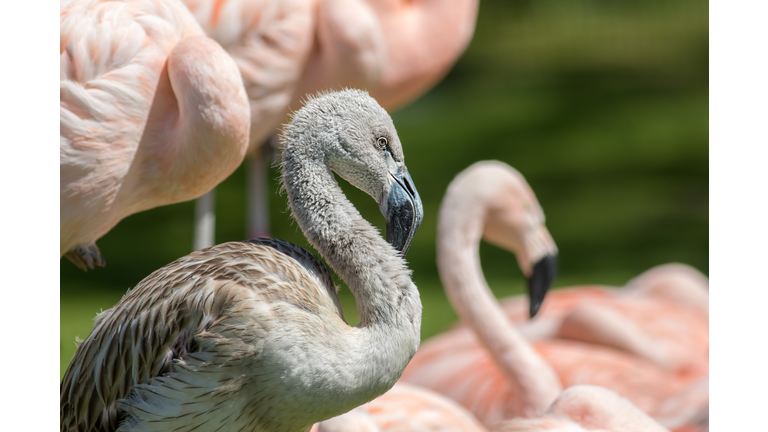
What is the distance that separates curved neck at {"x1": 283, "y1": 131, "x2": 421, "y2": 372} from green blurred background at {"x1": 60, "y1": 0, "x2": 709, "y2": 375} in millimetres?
1203

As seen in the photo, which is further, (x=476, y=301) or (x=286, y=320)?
(x=476, y=301)

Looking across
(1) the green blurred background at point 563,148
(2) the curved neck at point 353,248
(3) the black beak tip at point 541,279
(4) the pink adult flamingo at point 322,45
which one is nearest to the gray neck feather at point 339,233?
(2) the curved neck at point 353,248

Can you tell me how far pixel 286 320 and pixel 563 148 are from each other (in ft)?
22.8

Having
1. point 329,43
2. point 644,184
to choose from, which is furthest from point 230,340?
point 644,184

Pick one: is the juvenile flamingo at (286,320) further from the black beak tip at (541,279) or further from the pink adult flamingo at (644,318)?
the pink adult flamingo at (644,318)

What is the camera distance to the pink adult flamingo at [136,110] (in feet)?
7.68

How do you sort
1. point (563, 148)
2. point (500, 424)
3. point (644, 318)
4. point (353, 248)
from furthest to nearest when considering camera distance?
point (563, 148)
point (644, 318)
point (500, 424)
point (353, 248)

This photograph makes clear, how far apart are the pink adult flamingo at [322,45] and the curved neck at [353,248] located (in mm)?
1084

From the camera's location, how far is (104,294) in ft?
18.1

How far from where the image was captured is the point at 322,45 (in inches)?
130

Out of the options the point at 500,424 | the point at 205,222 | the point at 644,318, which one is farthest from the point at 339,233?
the point at 644,318

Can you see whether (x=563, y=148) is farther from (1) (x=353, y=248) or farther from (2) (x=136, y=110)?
(1) (x=353, y=248)

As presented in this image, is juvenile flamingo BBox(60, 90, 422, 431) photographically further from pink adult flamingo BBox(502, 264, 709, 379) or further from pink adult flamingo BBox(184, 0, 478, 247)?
pink adult flamingo BBox(502, 264, 709, 379)

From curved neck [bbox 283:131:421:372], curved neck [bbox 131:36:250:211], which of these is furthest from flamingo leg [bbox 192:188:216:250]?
curved neck [bbox 283:131:421:372]
